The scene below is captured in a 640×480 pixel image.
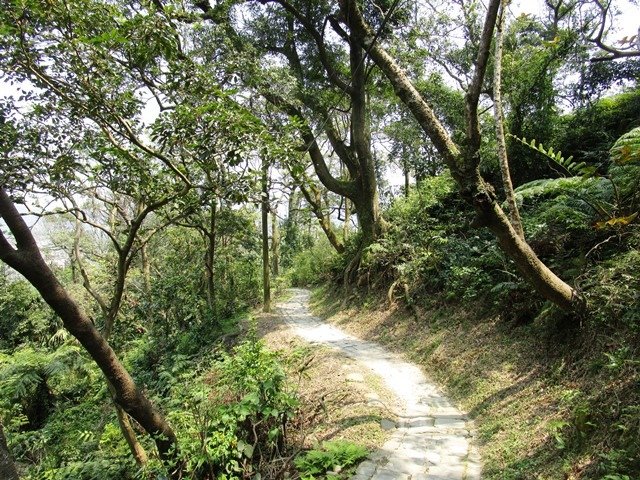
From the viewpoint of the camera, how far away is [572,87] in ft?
40.7

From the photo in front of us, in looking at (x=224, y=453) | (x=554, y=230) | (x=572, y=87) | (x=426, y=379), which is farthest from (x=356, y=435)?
(x=572, y=87)

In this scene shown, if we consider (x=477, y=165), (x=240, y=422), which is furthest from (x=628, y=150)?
(x=240, y=422)

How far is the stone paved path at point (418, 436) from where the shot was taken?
3855 millimetres

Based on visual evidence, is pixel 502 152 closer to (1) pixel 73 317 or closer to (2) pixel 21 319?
(1) pixel 73 317

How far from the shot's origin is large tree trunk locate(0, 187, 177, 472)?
11.6 feet

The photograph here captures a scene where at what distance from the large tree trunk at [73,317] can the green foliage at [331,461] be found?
4.93 feet

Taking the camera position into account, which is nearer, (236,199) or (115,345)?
(236,199)

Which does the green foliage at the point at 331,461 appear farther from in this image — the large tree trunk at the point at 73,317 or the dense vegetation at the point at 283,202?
the large tree trunk at the point at 73,317

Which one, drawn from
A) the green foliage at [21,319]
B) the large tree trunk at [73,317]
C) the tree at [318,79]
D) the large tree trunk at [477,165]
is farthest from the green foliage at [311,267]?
the large tree trunk at [73,317]

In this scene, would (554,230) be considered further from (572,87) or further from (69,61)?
(572,87)

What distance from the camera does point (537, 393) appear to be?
463 cm

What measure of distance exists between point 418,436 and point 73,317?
3920 millimetres

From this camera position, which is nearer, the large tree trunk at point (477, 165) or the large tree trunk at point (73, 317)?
the large tree trunk at point (73, 317)

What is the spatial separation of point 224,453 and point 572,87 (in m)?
13.8
